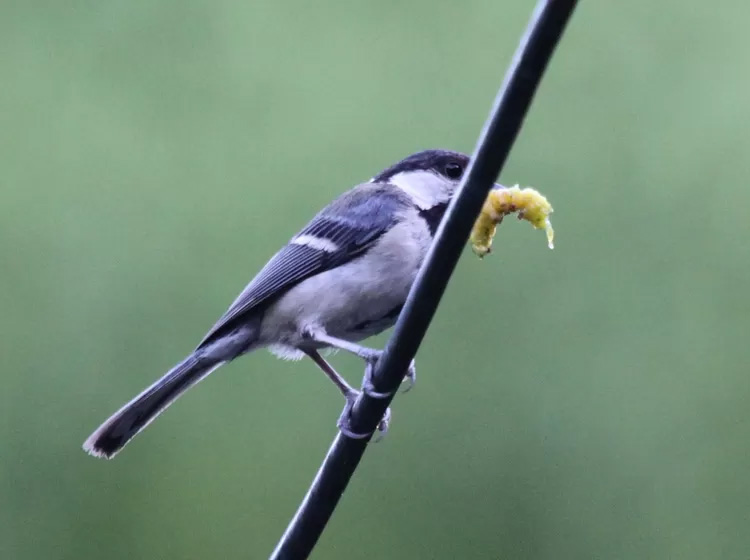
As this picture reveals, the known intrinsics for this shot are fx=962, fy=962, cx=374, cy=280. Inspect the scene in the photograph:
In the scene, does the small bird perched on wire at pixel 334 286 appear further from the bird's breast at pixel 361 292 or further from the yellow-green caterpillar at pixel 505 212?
the yellow-green caterpillar at pixel 505 212

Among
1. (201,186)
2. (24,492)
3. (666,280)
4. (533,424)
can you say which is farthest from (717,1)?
(24,492)

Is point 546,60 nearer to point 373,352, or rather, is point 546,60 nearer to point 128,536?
point 373,352

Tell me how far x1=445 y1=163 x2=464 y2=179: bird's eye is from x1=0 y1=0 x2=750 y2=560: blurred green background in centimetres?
91

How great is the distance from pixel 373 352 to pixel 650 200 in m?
1.79

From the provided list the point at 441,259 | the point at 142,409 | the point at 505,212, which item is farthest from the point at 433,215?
the point at 441,259

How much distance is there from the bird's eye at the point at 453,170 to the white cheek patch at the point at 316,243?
0.83 ft

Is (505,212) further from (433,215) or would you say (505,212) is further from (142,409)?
(142,409)

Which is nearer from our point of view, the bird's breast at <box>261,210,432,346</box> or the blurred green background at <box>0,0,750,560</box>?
the bird's breast at <box>261,210,432,346</box>

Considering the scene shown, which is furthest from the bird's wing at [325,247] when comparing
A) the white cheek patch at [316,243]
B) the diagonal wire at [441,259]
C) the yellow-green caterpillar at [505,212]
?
the diagonal wire at [441,259]

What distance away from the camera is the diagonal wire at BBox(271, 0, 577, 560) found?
26.5 inches

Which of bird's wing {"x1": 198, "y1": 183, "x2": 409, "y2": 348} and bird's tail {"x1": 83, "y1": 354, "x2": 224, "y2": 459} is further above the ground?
bird's wing {"x1": 198, "y1": 183, "x2": 409, "y2": 348}

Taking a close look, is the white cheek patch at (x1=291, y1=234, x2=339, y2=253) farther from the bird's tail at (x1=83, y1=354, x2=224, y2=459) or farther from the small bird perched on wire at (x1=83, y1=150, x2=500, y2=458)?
the bird's tail at (x1=83, y1=354, x2=224, y2=459)

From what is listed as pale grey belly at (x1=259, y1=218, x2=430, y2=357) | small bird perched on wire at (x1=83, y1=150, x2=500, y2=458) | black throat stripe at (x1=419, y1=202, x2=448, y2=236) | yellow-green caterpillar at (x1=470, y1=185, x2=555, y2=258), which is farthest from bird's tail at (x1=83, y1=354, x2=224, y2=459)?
yellow-green caterpillar at (x1=470, y1=185, x2=555, y2=258)

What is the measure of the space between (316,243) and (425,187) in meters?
0.23
